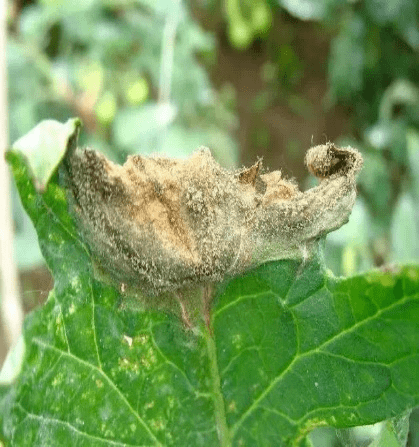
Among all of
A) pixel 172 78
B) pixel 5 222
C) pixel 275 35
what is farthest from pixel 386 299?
pixel 275 35

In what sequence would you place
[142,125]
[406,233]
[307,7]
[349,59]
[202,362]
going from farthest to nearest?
1. [349,59]
2. [307,7]
3. [142,125]
4. [406,233]
5. [202,362]

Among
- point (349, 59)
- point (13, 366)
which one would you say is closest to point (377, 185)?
point (349, 59)

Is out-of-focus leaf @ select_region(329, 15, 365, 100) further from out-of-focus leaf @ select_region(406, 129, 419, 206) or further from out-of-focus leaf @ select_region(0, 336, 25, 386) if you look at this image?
out-of-focus leaf @ select_region(0, 336, 25, 386)

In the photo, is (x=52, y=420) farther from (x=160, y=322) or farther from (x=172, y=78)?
(x=172, y=78)

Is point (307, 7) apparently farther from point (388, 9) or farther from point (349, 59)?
point (349, 59)

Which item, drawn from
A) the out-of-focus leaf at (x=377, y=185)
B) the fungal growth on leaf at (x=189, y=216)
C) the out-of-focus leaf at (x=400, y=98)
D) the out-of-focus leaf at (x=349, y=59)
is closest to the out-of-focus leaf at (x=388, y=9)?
the out-of-focus leaf at (x=349, y=59)

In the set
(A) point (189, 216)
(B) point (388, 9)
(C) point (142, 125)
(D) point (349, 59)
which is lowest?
(A) point (189, 216)

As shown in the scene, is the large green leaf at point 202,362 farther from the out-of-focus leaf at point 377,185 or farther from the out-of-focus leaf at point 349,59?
the out-of-focus leaf at point 349,59
